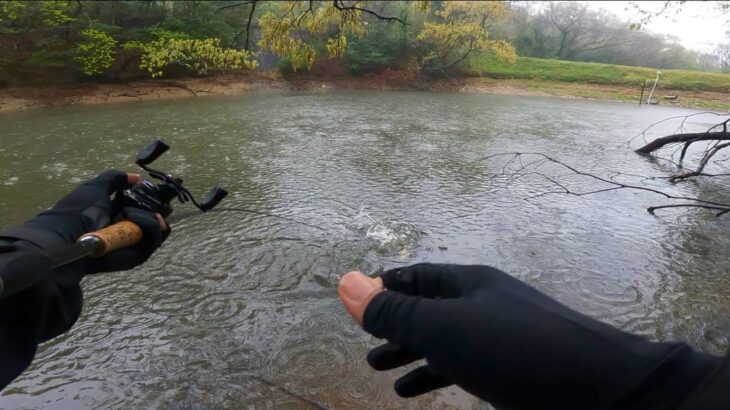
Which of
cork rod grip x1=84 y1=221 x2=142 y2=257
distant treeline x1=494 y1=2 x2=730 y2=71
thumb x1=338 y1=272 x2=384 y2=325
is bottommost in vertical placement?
cork rod grip x1=84 y1=221 x2=142 y2=257

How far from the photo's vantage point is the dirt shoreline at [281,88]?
17.5 metres

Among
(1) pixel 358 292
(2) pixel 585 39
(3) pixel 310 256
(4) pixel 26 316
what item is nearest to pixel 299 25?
(3) pixel 310 256

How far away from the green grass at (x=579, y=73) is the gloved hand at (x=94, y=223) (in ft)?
110

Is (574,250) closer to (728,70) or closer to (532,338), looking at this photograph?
(532,338)

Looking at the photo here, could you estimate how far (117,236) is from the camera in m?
2.20

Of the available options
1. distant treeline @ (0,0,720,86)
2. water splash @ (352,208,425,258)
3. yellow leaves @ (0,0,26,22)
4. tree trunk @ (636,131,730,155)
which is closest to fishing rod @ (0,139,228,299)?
distant treeline @ (0,0,720,86)

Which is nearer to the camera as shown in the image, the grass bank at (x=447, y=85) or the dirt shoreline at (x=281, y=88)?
the dirt shoreline at (x=281, y=88)

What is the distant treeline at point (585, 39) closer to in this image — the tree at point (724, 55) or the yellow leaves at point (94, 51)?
the tree at point (724, 55)

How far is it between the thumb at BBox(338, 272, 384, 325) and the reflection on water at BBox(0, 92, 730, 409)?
75.7 inches

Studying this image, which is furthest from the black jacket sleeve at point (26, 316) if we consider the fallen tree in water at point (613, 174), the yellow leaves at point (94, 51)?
the yellow leaves at point (94, 51)

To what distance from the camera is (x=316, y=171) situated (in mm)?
8750

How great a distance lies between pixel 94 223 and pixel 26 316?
668mm

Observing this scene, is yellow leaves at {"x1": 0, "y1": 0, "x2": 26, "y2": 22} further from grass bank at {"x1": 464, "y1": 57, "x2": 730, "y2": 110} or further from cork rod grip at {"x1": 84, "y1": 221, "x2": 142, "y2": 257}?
grass bank at {"x1": 464, "y1": 57, "x2": 730, "y2": 110}

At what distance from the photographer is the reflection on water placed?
3240 millimetres
